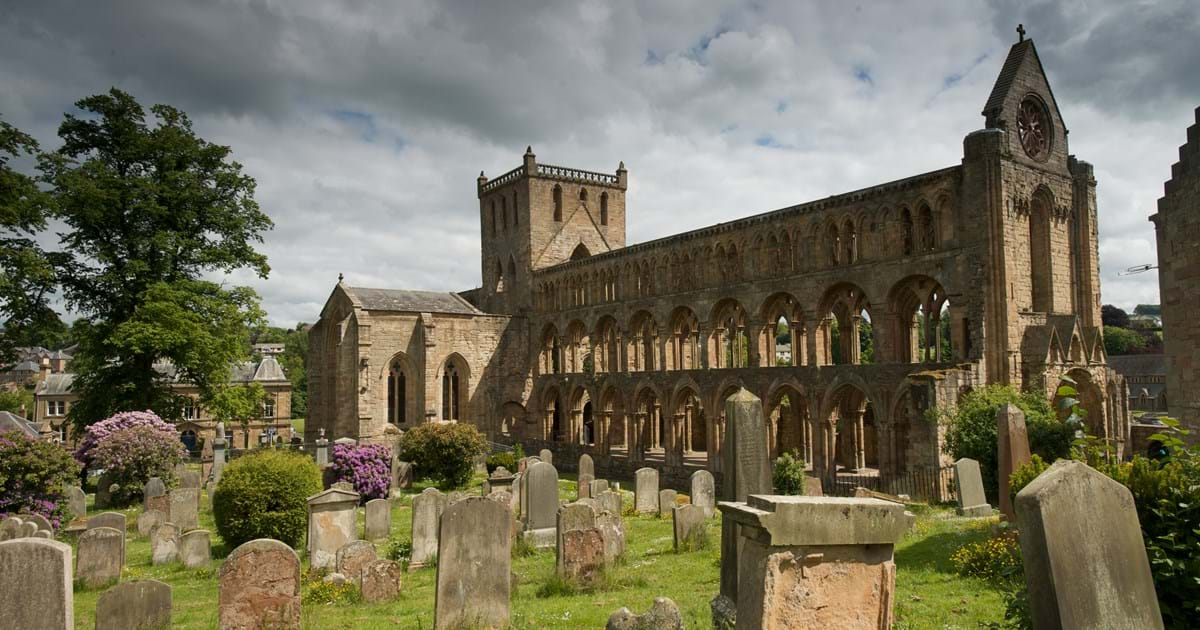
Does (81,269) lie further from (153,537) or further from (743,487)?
(743,487)

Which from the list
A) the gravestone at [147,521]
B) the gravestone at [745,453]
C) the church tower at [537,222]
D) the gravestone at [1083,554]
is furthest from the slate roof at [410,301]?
the gravestone at [1083,554]

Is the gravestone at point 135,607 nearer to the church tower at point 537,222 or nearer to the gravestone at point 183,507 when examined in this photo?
the gravestone at point 183,507

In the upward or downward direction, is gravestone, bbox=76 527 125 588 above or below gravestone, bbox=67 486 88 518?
above

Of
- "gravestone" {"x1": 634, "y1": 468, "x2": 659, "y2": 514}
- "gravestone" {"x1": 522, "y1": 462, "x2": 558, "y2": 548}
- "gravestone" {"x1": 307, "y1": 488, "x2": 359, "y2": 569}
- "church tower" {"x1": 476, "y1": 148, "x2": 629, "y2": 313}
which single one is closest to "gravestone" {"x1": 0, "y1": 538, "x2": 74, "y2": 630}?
"gravestone" {"x1": 307, "y1": 488, "x2": 359, "y2": 569}

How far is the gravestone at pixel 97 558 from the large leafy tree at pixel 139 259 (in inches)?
676

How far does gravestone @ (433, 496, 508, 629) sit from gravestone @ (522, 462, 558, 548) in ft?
21.2

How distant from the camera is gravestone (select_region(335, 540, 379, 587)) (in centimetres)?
1198

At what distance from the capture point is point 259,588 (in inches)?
371

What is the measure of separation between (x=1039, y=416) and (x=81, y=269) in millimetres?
32305

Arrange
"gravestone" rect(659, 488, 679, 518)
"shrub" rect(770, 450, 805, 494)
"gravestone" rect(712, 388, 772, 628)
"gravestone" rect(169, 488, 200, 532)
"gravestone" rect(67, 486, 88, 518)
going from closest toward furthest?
"gravestone" rect(712, 388, 772, 628) < "gravestone" rect(169, 488, 200, 532) < "gravestone" rect(659, 488, 679, 518) < "shrub" rect(770, 450, 805, 494) < "gravestone" rect(67, 486, 88, 518)

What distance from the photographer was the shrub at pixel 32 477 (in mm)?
18578

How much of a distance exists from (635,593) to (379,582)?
3.58m

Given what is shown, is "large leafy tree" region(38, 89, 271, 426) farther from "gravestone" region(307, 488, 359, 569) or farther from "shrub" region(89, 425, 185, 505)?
"gravestone" region(307, 488, 359, 569)

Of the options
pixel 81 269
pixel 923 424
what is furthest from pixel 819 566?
pixel 81 269
